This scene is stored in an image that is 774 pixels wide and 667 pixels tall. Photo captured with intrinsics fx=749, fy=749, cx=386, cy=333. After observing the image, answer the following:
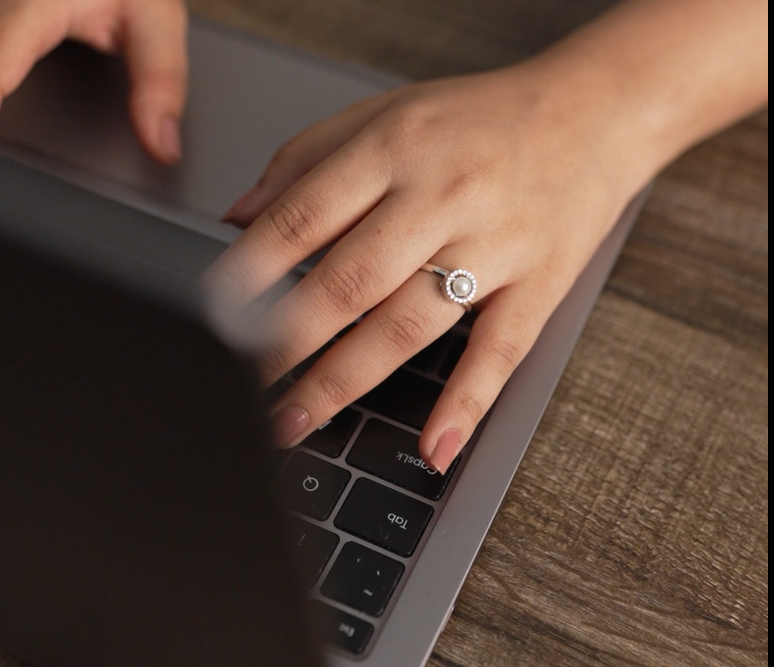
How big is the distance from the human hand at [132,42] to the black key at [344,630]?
13.6 inches

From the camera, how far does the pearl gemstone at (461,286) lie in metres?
0.46

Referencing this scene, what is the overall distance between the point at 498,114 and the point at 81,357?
0.39 meters

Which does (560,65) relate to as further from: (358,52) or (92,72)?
(92,72)

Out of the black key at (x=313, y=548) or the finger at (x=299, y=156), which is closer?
the black key at (x=313, y=548)

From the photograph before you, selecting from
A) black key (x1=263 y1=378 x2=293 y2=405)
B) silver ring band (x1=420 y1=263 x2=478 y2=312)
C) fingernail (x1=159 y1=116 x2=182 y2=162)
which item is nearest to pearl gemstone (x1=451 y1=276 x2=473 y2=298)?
silver ring band (x1=420 y1=263 x2=478 y2=312)

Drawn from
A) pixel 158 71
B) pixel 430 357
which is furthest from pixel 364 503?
pixel 158 71

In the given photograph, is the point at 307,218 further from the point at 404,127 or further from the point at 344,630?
the point at 344,630

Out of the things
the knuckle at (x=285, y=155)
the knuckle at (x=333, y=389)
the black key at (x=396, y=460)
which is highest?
the knuckle at (x=285, y=155)

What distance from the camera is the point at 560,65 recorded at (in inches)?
21.7

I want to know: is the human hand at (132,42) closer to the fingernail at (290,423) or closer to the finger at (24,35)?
the finger at (24,35)

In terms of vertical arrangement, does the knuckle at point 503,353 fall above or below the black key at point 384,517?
above

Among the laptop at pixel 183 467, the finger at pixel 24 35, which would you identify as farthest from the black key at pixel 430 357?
the finger at pixel 24 35

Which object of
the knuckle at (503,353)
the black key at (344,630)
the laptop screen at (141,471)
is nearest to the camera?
the laptop screen at (141,471)

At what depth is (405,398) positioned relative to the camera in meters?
0.45
